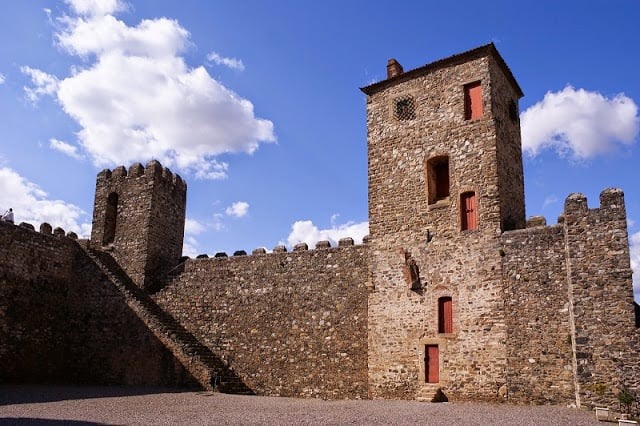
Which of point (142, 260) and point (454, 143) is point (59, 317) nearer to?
point (142, 260)

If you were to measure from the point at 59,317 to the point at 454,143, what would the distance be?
51.1 ft

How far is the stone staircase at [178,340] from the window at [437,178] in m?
8.84

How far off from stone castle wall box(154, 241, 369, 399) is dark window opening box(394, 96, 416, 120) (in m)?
4.48

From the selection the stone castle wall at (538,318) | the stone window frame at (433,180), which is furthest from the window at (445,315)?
the stone window frame at (433,180)

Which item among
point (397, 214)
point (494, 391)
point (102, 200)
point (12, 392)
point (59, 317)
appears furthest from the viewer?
point (102, 200)

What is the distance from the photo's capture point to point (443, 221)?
17.3 m

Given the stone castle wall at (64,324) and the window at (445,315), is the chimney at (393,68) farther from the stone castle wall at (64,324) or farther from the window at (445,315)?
the stone castle wall at (64,324)

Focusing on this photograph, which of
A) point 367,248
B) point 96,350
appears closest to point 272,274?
point 367,248

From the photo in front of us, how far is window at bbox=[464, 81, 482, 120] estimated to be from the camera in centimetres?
1748

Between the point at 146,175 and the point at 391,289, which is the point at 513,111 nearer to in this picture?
the point at 391,289

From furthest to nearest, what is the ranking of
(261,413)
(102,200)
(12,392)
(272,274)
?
(102,200) → (272,274) → (12,392) → (261,413)

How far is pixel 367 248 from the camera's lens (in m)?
18.7

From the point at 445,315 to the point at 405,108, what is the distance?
666cm

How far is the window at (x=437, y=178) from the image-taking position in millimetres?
17875
